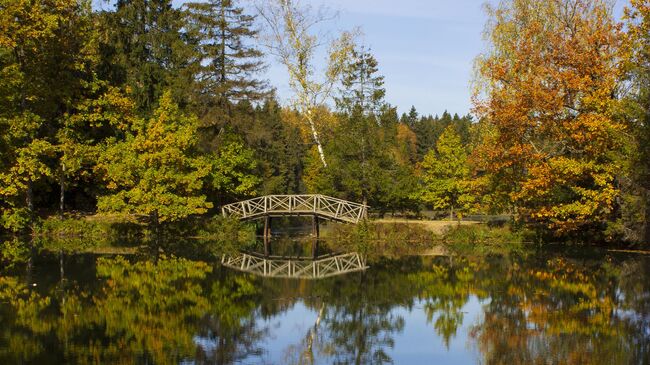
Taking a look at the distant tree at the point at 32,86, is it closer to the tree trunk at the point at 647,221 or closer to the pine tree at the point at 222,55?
the pine tree at the point at 222,55

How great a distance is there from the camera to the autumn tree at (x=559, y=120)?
2931cm

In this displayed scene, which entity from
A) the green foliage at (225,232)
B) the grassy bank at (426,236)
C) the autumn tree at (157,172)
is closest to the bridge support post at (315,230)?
the grassy bank at (426,236)

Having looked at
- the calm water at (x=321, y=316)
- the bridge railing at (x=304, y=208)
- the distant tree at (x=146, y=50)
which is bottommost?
the calm water at (x=321, y=316)

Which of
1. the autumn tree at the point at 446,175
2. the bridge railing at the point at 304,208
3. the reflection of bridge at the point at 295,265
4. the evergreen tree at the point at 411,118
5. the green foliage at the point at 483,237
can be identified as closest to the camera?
the reflection of bridge at the point at 295,265

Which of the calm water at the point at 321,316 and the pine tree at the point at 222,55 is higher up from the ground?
the pine tree at the point at 222,55

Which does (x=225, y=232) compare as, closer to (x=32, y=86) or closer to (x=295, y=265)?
(x=295, y=265)

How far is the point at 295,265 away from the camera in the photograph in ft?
84.4

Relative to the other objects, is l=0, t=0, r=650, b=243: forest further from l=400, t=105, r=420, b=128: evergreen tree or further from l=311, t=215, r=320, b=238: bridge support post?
l=400, t=105, r=420, b=128: evergreen tree

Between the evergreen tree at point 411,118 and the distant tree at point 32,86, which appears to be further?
the evergreen tree at point 411,118

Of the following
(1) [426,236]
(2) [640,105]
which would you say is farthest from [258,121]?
(2) [640,105]

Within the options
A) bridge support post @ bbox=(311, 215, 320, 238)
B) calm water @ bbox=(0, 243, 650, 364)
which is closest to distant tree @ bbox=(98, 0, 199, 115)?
bridge support post @ bbox=(311, 215, 320, 238)

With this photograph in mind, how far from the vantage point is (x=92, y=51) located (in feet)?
127

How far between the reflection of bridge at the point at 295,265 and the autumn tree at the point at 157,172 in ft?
22.1

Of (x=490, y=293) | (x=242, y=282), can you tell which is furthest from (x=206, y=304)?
(x=490, y=293)
